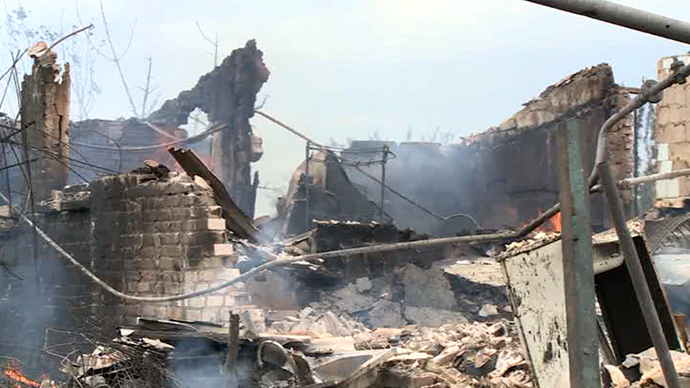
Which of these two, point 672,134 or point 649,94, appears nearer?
point 649,94

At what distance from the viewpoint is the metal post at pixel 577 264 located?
114 inches

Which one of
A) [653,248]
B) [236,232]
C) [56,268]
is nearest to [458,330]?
[653,248]

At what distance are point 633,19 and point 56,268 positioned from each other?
1061cm

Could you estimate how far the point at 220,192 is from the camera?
1029 cm

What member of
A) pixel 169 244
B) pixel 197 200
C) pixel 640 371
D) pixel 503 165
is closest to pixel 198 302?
pixel 169 244

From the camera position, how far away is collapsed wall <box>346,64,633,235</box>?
1809 centimetres

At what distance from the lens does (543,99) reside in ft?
66.3

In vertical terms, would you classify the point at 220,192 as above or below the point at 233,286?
above

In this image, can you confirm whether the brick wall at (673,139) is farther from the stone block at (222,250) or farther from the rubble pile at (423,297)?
the stone block at (222,250)

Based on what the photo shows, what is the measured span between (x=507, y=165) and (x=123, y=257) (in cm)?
1447

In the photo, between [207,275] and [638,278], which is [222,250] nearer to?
[207,275]

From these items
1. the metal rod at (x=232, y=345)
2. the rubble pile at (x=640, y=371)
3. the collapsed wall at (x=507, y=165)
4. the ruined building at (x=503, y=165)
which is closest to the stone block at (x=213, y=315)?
the metal rod at (x=232, y=345)

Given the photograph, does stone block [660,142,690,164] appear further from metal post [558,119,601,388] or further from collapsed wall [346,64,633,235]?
metal post [558,119,601,388]

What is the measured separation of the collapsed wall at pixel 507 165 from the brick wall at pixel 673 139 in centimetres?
456
